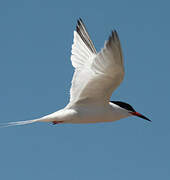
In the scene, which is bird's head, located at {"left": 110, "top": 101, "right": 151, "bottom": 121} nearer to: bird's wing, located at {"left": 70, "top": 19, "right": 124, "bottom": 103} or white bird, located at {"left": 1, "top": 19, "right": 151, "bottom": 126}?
white bird, located at {"left": 1, "top": 19, "right": 151, "bottom": 126}

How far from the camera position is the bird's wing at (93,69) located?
784 cm

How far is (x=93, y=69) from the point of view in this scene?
339 inches

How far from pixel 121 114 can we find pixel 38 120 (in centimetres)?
174

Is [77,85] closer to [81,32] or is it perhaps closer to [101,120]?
[101,120]

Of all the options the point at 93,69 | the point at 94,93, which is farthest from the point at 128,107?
the point at 93,69

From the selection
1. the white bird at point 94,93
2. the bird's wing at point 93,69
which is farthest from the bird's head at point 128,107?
the bird's wing at point 93,69

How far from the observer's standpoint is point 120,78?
8.66 metres

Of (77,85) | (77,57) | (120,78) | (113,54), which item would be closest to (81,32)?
(77,57)

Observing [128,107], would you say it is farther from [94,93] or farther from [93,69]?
[93,69]

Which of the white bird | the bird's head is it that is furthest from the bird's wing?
the bird's head

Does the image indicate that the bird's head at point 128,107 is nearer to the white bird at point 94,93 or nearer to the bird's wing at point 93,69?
the white bird at point 94,93

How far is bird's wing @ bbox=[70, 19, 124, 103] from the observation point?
7838mm

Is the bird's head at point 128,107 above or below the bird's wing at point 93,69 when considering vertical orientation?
below

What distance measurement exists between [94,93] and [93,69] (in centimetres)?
77
